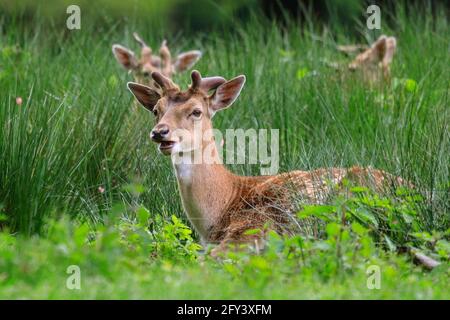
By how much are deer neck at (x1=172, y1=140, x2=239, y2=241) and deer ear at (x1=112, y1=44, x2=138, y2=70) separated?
389cm

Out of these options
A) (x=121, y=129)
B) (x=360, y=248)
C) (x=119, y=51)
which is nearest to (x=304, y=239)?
(x=360, y=248)

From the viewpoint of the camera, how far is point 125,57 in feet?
38.8

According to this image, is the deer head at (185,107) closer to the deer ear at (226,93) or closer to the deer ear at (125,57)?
the deer ear at (226,93)

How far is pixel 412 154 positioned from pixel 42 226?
2420mm

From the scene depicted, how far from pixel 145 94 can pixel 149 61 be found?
3961 mm

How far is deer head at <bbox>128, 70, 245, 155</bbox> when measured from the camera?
24.5 ft

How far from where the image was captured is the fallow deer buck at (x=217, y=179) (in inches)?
289

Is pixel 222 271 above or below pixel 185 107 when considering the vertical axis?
below

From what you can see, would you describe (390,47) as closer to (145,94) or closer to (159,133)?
(145,94)

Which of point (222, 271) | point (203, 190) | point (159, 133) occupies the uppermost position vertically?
point (159, 133)

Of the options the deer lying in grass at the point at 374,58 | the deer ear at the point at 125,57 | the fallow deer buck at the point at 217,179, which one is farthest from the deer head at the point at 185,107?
the deer ear at the point at 125,57

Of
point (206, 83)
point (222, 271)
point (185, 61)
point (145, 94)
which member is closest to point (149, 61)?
point (185, 61)

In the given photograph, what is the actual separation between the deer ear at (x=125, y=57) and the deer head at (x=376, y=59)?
2.21 metres

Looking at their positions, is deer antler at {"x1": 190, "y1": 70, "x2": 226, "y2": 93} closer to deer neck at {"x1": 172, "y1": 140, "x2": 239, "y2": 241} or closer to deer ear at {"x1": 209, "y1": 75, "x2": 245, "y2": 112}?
deer ear at {"x1": 209, "y1": 75, "x2": 245, "y2": 112}
